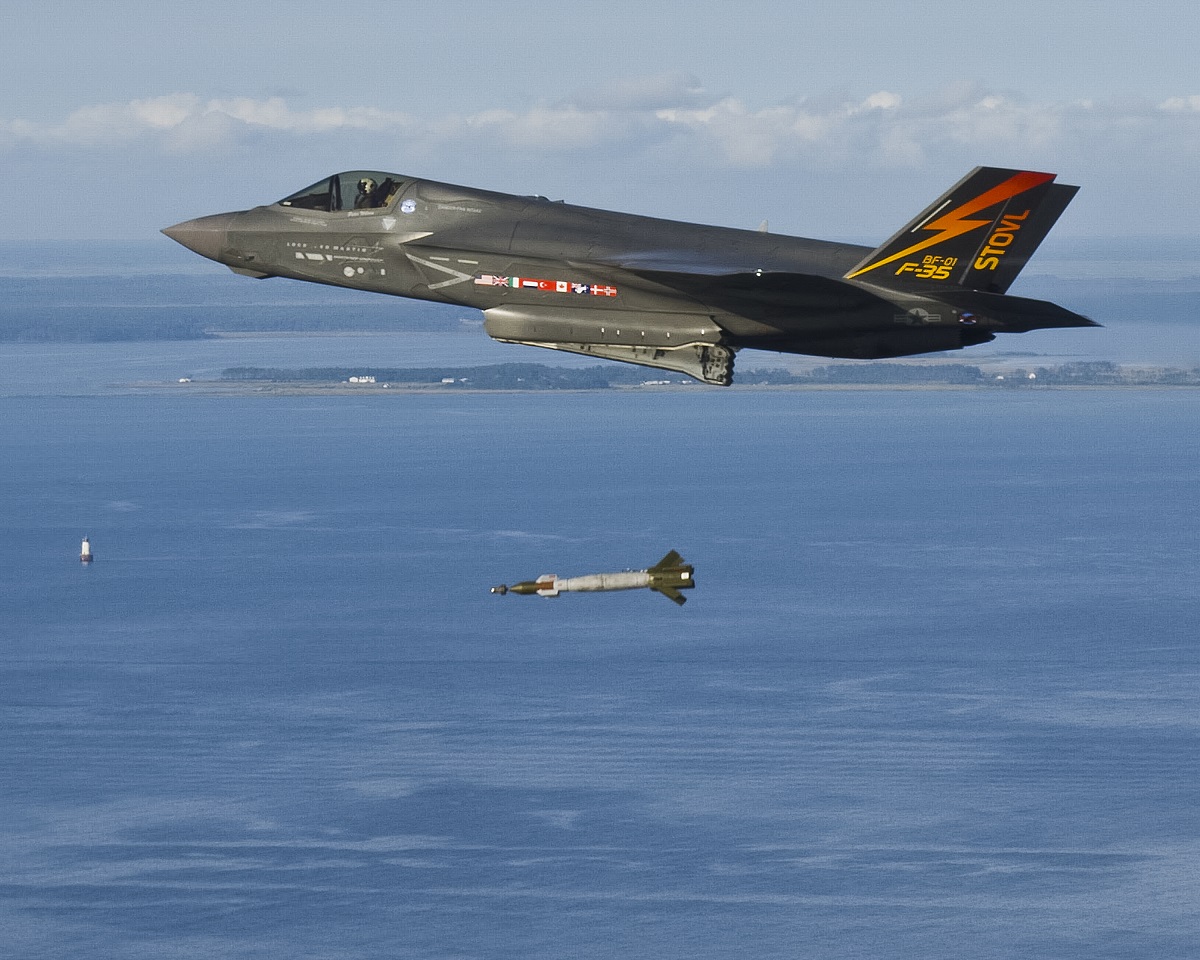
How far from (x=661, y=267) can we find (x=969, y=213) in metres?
6.66

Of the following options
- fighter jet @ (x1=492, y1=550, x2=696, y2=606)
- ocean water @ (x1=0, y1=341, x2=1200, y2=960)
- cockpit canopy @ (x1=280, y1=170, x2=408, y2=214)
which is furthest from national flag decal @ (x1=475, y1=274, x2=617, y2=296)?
ocean water @ (x1=0, y1=341, x2=1200, y2=960)

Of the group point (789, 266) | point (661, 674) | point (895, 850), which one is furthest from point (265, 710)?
point (789, 266)

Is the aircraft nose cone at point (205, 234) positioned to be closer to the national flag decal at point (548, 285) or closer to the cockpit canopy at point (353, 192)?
the cockpit canopy at point (353, 192)

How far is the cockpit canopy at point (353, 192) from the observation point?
4072cm

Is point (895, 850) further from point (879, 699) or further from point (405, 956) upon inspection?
point (405, 956)

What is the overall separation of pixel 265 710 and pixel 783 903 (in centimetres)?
6315

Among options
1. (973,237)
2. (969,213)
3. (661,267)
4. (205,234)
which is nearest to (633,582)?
(661,267)

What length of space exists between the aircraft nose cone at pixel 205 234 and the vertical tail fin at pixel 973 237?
16.1 m

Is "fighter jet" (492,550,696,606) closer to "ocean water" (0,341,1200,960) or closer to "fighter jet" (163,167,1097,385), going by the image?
"fighter jet" (163,167,1097,385)

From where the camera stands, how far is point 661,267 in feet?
118

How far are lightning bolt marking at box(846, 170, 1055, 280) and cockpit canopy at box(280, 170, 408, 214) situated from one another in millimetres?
12580

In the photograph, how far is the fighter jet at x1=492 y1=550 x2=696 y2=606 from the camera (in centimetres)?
3031

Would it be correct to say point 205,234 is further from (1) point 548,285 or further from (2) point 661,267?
(2) point 661,267

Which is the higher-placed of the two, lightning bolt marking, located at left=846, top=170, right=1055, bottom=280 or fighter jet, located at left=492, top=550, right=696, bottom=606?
lightning bolt marking, located at left=846, top=170, right=1055, bottom=280
